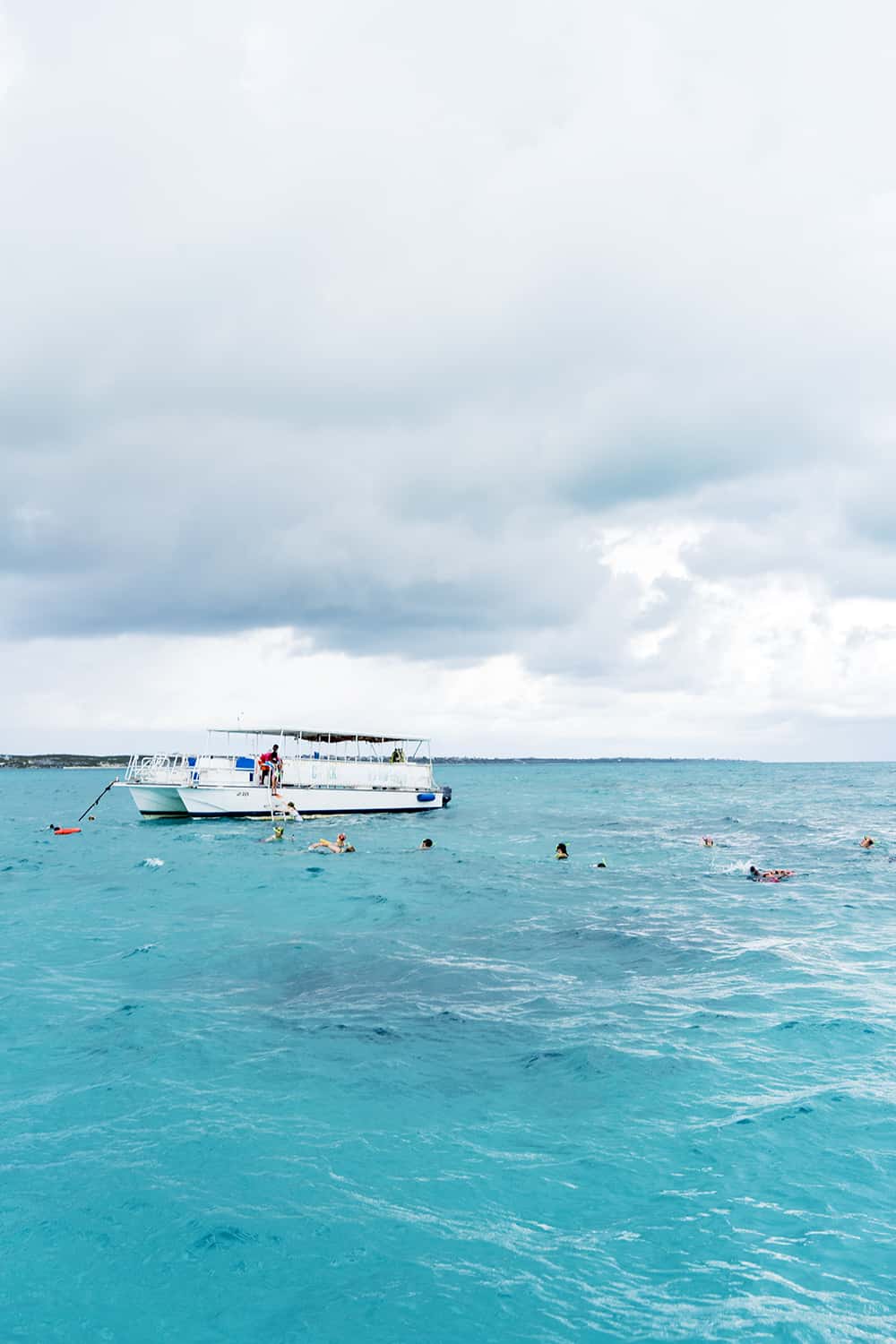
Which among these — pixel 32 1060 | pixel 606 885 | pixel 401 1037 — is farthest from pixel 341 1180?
pixel 606 885

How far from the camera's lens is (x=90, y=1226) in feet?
27.9

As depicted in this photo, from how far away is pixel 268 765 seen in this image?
2126 inches

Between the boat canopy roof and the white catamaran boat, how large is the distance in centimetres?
7

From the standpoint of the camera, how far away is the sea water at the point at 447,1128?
7484 millimetres

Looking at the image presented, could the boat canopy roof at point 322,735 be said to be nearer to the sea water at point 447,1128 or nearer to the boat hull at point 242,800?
the boat hull at point 242,800

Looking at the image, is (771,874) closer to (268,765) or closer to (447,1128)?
(447,1128)

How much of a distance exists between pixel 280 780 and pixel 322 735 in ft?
13.9

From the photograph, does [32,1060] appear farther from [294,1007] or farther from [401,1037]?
[401,1037]

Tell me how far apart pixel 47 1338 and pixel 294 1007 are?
830cm

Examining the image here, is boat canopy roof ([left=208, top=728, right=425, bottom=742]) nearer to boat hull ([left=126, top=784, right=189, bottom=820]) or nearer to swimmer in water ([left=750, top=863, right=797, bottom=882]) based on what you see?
boat hull ([left=126, top=784, right=189, bottom=820])

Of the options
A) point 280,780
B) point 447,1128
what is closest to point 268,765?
point 280,780

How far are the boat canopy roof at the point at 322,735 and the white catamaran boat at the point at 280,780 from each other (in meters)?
0.07

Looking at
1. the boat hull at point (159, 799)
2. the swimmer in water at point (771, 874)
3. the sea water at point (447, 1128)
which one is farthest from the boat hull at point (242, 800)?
the swimmer in water at point (771, 874)

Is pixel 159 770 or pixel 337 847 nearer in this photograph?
pixel 337 847
